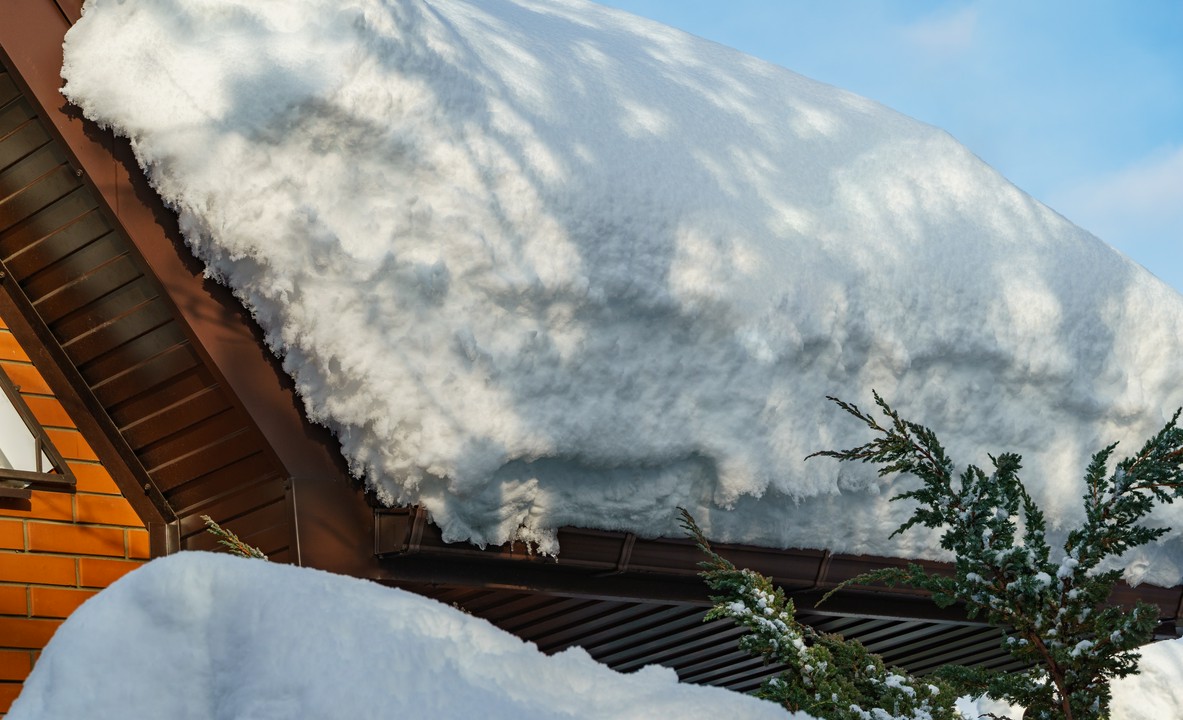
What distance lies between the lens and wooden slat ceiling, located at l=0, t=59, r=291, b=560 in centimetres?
399

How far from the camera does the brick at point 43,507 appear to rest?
447cm

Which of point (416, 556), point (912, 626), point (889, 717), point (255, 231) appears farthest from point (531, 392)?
point (912, 626)

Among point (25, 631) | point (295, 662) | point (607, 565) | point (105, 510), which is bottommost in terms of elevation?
point (295, 662)

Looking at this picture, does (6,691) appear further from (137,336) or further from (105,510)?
(137,336)

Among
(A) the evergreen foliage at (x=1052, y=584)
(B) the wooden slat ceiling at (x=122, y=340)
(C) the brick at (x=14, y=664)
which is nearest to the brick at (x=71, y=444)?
(B) the wooden slat ceiling at (x=122, y=340)

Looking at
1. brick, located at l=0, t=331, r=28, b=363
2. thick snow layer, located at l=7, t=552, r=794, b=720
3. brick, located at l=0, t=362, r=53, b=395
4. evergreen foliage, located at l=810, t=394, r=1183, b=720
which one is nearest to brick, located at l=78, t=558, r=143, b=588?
brick, located at l=0, t=362, r=53, b=395

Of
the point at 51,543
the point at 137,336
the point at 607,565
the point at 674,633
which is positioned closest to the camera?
the point at 137,336

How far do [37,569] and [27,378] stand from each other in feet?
2.54

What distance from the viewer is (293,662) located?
100 centimetres

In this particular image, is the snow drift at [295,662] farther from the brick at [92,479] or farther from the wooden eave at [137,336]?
the brick at [92,479]

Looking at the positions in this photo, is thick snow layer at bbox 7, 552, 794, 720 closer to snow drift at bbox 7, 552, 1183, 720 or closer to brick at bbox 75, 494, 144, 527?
snow drift at bbox 7, 552, 1183, 720

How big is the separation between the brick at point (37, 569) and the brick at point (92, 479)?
30 cm

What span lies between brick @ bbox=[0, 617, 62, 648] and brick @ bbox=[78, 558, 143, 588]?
210 millimetres

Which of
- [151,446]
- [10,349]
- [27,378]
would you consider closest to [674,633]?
[151,446]
